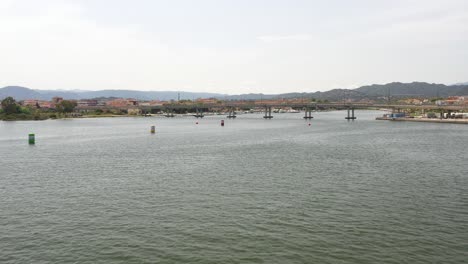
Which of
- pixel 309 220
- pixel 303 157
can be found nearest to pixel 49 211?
pixel 309 220

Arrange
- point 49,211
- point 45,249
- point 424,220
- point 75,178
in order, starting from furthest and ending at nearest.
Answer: point 75,178 < point 49,211 < point 424,220 < point 45,249

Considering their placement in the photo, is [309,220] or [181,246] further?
[309,220]

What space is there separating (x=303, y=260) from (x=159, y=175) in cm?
2397

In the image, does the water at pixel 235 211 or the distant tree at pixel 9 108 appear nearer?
the water at pixel 235 211

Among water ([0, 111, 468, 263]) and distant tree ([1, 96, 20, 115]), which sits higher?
distant tree ([1, 96, 20, 115])

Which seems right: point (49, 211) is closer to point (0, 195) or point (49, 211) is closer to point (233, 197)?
point (0, 195)

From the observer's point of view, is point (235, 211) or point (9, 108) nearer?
point (235, 211)

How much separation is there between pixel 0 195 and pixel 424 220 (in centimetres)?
3150

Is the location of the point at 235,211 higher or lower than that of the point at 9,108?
lower

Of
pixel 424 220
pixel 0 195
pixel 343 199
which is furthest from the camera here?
pixel 0 195

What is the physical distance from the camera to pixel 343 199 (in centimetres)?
2880

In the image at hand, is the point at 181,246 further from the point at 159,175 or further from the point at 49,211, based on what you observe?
the point at 159,175

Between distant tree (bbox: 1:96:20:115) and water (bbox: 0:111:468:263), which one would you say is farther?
distant tree (bbox: 1:96:20:115)

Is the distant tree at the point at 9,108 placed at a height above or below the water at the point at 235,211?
above
